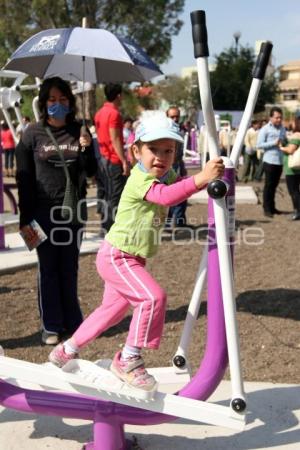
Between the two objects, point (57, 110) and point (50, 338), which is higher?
point (57, 110)

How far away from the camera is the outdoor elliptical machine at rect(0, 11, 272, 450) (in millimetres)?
2521

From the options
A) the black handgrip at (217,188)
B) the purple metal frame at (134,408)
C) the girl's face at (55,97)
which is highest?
the girl's face at (55,97)

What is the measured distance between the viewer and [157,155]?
269 cm

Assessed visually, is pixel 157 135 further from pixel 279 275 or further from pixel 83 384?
pixel 279 275

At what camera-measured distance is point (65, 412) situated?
2738 mm

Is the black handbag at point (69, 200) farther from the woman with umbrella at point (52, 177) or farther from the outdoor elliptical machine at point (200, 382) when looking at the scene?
the outdoor elliptical machine at point (200, 382)

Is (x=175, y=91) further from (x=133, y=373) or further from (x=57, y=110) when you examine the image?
(x=133, y=373)

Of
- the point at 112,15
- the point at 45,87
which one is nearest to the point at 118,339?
the point at 45,87

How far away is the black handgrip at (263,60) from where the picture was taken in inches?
102

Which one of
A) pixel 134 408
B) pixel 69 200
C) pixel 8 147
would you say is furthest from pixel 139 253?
pixel 8 147

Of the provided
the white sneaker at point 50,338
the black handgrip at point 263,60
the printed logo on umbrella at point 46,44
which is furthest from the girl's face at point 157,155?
the printed logo on umbrella at point 46,44

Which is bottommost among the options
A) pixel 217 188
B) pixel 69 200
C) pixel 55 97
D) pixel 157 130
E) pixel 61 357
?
pixel 61 357

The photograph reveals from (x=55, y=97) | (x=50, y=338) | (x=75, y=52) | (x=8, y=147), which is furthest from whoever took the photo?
(x=8, y=147)

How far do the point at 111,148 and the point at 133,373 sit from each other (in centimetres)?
521
